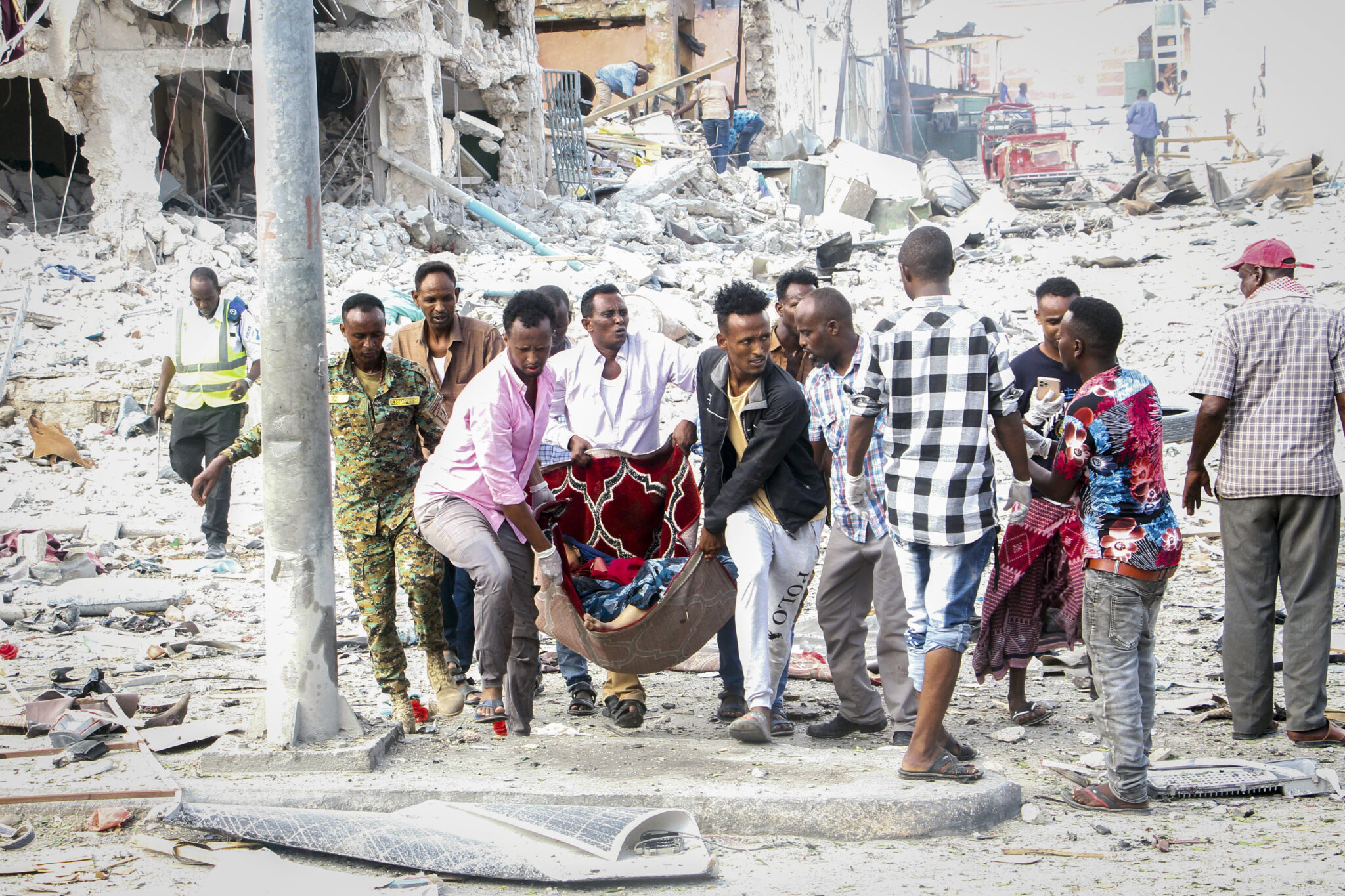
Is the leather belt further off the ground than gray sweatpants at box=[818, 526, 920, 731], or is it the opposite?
the leather belt

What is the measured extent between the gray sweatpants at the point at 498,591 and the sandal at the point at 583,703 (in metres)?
0.40

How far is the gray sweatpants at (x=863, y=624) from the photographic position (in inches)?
174

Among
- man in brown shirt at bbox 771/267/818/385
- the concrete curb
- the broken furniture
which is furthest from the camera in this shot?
man in brown shirt at bbox 771/267/818/385

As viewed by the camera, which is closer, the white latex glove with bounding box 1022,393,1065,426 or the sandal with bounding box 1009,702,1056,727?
the white latex glove with bounding box 1022,393,1065,426

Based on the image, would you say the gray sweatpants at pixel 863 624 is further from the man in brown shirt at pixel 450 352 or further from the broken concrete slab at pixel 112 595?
the broken concrete slab at pixel 112 595

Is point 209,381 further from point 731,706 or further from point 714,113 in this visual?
point 714,113

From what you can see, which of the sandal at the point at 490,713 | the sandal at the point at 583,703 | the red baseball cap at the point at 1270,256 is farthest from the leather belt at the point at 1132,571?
the sandal at the point at 490,713

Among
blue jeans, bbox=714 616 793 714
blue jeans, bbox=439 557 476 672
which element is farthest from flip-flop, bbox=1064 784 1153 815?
blue jeans, bbox=439 557 476 672

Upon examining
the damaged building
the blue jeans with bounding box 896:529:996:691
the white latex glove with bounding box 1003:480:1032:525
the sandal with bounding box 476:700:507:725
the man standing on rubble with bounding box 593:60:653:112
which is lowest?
the sandal with bounding box 476:700:507:725

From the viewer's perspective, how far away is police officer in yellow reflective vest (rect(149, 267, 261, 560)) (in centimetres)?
786

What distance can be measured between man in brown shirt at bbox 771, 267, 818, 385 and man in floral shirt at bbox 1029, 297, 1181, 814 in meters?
1.68

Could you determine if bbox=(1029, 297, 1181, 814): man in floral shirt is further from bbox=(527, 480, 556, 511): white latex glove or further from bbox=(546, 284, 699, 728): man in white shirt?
bbox=(527, 480, 556, 511): white latex glove

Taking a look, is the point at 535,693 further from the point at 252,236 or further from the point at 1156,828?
the point at 252,236

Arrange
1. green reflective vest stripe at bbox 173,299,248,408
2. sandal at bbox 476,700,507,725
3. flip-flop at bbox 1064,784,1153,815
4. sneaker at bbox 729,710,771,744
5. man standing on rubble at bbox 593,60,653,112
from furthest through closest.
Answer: man standing on rubble at bbox 593,60,653,112, green reflective vest stripe at bbox 173,299,248,408, sandal at bbox 476,700,507,725, sneaker at bbox 729,710,771,744, flip-flop at bbox 1064,784,1153,815
